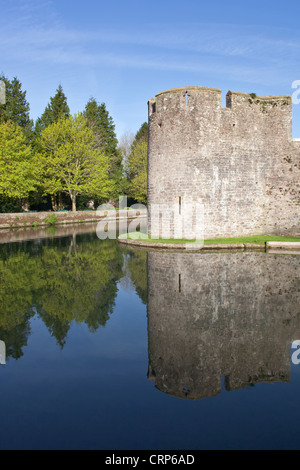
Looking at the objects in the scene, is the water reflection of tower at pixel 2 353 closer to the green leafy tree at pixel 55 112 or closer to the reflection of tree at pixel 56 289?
the reflection of tree at pixel 56 289

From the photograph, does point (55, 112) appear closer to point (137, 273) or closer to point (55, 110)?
point (55, 110)

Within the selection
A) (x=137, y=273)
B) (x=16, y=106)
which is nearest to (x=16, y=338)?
(x=137, y=273)

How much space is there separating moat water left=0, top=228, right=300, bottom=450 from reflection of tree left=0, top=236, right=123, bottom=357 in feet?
0.15

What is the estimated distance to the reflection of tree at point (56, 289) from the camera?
6.72m

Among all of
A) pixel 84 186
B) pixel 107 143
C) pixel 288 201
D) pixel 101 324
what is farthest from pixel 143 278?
pixel 107 143

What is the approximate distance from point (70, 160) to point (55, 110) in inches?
577

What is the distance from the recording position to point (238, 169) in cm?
1672

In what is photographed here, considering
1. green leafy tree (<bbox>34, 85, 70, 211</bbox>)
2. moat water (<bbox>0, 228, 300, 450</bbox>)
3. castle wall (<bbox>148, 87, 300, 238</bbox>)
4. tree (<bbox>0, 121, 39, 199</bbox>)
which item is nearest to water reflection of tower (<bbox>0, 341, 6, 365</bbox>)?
moat water (<bbox>0, 228, 300, 450</bbox>)

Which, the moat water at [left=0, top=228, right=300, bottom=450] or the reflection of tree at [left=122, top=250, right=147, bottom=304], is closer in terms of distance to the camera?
the moat water at [left=0, top=228, right=300, bottom=450]

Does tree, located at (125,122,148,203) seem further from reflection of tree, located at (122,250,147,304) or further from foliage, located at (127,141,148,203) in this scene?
reflection of tree, located at (122,250,147,304)

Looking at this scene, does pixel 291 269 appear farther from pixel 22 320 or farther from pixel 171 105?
pixel 171 105

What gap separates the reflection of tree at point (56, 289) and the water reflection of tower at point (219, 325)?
126 cm

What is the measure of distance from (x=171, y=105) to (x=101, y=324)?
1268cm

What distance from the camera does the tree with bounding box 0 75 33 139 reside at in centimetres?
4244
